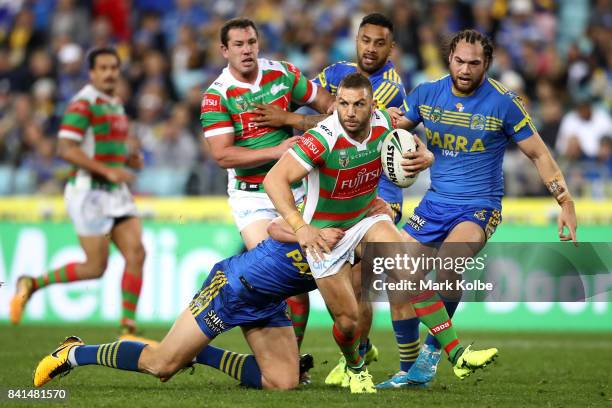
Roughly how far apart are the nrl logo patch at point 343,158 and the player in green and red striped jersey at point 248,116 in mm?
1405

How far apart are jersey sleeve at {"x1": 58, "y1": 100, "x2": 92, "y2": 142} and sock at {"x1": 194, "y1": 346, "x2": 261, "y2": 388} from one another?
4465 millimetres

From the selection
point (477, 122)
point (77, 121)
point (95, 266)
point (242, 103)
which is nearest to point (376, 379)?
point (477, 122)

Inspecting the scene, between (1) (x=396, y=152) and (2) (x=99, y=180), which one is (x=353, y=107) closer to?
(1) (x=396, y=152)

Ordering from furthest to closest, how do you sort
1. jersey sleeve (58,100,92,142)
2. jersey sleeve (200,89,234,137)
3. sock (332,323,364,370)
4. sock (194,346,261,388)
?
jersey sleeve (58,100,92,142), jersey sleeve (200,89,234,137), sock (194,346,261,388), sock (332,323,364,370)

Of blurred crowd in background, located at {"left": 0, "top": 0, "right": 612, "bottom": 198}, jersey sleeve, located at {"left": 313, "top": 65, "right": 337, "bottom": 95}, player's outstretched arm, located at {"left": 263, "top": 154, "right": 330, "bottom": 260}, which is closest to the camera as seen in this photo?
player's outstretched arm, located at {"left": 263, "top": 154, "right": 330, "bottom": 260}

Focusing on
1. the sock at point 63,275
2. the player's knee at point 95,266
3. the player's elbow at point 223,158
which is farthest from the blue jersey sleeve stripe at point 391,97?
the sock at point 63,275

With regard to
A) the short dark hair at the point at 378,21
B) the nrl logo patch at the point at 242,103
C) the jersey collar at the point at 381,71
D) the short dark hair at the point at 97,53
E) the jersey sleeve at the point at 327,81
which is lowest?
the nrl logo patch at the point at 242,103

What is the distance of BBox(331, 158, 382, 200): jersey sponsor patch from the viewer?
25.1 feet

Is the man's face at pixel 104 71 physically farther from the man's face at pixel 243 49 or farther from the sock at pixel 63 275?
the man's face at pixel 243 49

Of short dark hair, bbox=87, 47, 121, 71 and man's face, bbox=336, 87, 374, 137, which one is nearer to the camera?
man's face, bbox=336, 87, 374, 137

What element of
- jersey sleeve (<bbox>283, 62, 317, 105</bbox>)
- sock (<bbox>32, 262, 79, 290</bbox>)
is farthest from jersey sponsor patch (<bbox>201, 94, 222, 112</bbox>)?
sock (<bbox>32, 262, 79, 290</bbox>)

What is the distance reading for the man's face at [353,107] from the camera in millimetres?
7469

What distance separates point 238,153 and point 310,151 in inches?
62.3

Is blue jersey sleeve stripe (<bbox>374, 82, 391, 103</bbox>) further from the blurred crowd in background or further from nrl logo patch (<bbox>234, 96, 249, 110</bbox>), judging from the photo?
the blurred crowd in background
